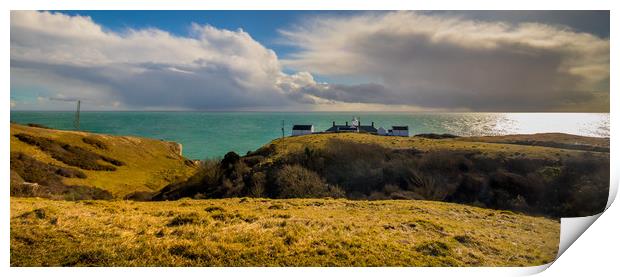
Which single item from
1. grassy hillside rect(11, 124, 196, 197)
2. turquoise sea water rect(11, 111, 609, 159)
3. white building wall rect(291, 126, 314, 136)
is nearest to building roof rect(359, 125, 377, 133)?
turquoise sea water rect(11, 111, 609, 159)

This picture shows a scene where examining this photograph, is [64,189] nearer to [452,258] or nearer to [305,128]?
[305,128]

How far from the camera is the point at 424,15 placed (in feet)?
26.2

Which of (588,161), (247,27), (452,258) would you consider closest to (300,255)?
(452,258)

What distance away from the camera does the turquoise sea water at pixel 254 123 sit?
864 centimetres

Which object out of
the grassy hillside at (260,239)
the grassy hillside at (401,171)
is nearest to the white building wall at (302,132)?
the grassy hillside at (401,171)

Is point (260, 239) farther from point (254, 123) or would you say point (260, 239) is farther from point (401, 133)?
point (401, 133)

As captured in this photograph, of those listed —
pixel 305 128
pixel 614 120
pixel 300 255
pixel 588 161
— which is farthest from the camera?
pixel 305 128

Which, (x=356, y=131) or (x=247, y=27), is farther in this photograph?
(x=356, y=131)

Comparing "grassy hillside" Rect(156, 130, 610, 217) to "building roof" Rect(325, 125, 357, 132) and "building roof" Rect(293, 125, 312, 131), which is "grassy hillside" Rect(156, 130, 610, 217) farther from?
"building roof" Rect(293, 125, 312, 131)

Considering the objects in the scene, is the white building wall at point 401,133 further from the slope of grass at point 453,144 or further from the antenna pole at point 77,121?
the antenna pole at point 77,121

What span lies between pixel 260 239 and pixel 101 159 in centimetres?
741

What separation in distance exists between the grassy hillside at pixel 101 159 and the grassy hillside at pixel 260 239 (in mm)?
1893

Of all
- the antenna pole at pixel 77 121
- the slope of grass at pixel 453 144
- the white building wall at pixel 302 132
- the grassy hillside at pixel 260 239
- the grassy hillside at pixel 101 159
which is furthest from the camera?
the white building wall at pixel 302 132
